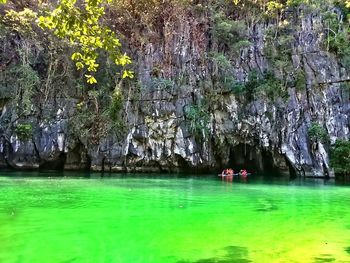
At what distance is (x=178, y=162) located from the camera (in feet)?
78.2

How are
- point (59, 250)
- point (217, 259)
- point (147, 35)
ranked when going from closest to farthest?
point (217, 259) → point (59, 250) → point (147, 35)

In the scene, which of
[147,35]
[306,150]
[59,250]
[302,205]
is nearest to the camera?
[59,250]

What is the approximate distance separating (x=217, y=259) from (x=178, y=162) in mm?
19448

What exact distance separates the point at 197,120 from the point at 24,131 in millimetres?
9911

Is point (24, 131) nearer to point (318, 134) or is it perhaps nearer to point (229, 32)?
point (229, 32)

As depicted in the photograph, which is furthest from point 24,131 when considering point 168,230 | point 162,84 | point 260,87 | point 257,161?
point 168,230

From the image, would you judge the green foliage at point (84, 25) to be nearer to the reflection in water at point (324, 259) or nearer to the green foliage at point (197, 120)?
the reflection in water at point (324, 259)

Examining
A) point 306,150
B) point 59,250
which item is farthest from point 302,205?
point 306,150

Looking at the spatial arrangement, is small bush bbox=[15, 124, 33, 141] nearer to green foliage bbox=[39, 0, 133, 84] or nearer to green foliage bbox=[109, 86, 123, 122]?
green foliage bbox=[109, 86, 123, 122]

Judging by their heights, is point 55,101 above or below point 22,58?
below

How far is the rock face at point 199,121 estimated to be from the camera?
74.3 ft

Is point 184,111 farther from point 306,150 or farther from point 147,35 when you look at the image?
point 306,150

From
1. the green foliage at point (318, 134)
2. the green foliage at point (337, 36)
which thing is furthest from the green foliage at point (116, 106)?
the green foliage at point (337, 36)

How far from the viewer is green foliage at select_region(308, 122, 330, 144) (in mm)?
22094
